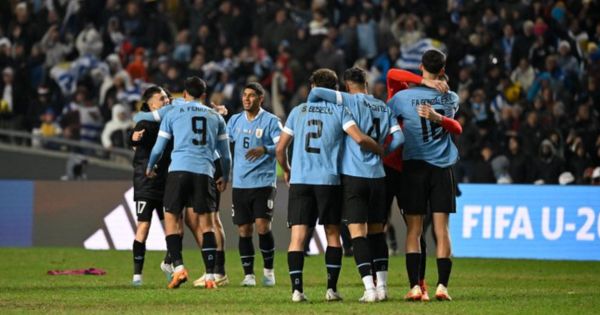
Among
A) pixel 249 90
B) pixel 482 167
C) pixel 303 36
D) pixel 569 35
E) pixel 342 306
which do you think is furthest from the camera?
pixel 303 36

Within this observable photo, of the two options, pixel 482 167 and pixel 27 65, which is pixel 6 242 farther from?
pixel 482 167

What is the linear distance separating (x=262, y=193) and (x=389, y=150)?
356 centimetres

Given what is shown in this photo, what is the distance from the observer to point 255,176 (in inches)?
615

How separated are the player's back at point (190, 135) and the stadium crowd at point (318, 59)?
9.97m

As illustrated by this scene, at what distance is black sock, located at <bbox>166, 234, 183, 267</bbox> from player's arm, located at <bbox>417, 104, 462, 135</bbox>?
11.2ft

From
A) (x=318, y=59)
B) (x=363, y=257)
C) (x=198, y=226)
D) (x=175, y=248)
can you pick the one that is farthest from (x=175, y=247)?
(x=318, y=59)

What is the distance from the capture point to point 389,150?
40.4 feet

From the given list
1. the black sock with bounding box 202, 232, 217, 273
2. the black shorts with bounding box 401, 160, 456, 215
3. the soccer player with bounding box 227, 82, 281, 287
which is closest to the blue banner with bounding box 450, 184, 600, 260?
the soccer player with bounding box 227, 82, 281, 287

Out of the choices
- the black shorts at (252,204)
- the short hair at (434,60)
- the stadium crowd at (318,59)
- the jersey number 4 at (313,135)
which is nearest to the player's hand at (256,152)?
the black shorts at (252,204)

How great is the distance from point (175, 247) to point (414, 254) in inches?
122

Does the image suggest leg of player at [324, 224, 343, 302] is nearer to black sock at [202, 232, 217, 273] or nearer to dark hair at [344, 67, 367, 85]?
dark hair at [344, 67, 367, 85]

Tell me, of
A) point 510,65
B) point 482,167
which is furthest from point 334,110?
point 510,65

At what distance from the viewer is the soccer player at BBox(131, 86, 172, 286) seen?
15070 millimetres

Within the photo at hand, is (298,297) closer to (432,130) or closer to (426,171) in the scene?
(426,171)
